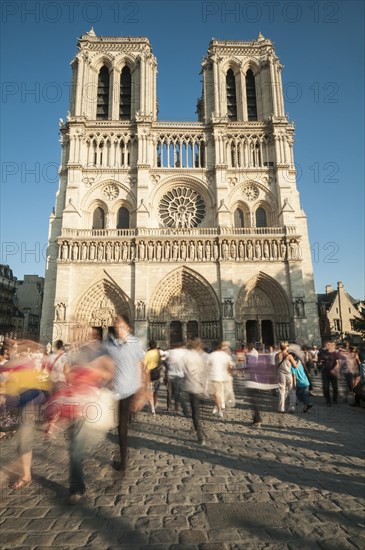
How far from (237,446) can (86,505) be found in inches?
114

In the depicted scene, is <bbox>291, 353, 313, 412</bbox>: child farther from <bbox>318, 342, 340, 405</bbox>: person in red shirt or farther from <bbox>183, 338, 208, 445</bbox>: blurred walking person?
<bbox>183, 338, 208, 445</bbox>: blurred walking person

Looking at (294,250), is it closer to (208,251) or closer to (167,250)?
(208,251)

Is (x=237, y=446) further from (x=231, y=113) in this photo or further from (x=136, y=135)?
(x=231, y=113)

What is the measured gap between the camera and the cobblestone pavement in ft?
9.50

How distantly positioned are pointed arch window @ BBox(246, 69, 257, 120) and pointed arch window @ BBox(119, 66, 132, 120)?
1012 centimetres

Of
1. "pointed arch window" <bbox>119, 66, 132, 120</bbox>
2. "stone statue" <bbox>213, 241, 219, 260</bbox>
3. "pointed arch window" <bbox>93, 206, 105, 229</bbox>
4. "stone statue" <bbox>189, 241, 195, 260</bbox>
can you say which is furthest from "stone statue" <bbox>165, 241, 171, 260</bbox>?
"pointed arch window" <bbox>119, 66, 132, 120</bbox>

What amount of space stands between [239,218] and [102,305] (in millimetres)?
12259

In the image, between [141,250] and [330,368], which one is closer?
[330,368]

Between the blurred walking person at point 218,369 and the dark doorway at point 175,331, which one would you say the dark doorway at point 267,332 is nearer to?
the dark doorway at point 175,331

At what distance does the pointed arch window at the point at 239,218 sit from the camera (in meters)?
26.0

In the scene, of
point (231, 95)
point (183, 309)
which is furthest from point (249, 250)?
point (231, 95)

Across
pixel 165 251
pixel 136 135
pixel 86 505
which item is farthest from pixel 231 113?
pixel 86 505

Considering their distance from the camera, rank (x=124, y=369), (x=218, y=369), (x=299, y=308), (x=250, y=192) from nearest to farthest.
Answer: (x=124, y=369)
(x=218, y=369)
(x=299, y=308)
(x=250, y=192)

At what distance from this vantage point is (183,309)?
77.6 ft
